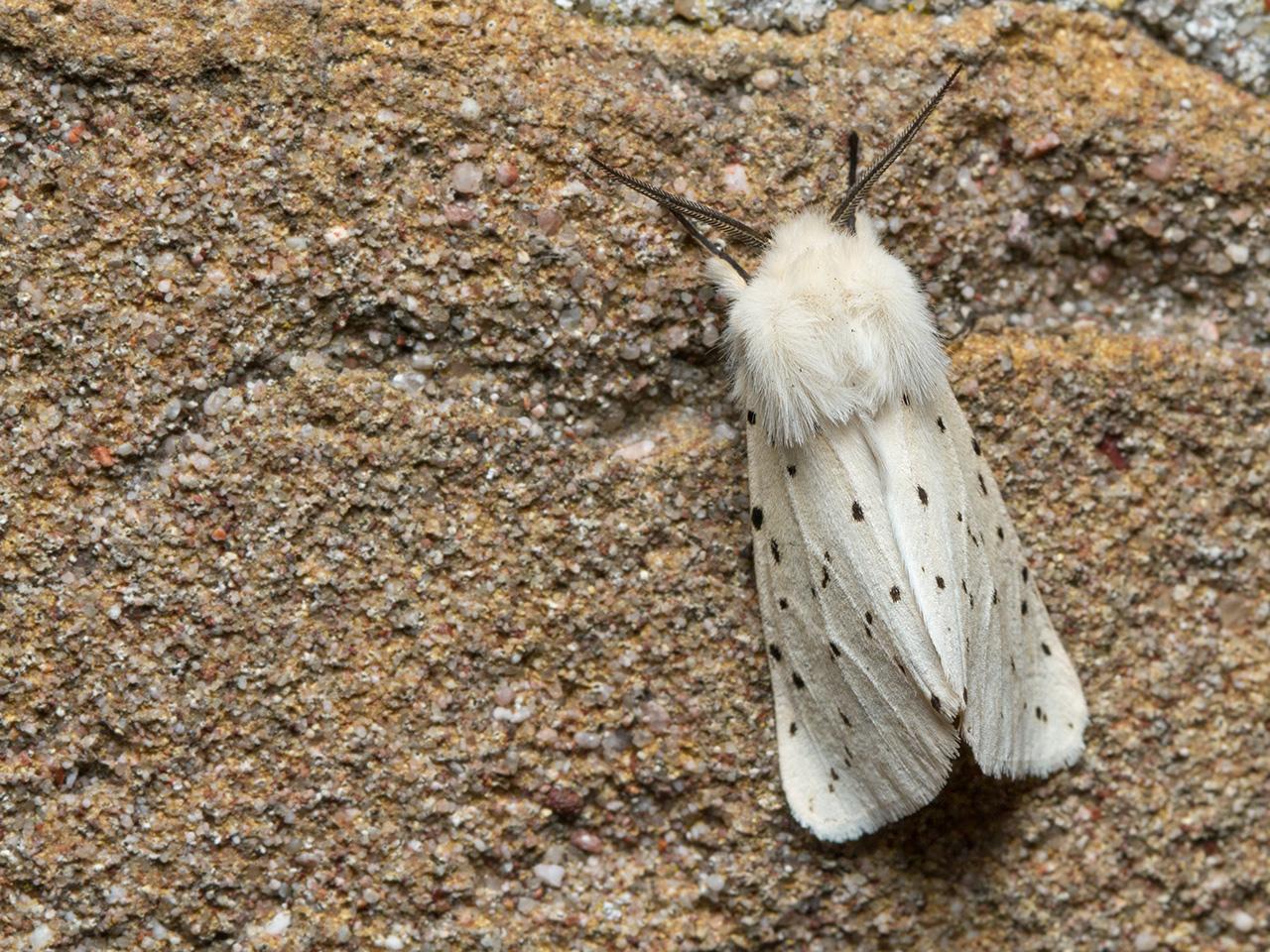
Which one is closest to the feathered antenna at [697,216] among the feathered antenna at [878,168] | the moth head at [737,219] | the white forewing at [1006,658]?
the moth head at [737,219]

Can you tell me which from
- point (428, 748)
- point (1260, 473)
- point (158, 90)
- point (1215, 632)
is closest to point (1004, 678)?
point (1215, 632)

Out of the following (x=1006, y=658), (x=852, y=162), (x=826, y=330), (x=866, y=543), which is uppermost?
(x=852, y=162)

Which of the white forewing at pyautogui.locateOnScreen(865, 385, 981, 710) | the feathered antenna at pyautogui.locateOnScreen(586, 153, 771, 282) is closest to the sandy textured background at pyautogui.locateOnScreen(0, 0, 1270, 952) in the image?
the feathered antenna at pyautogui.locateOnScreen(586, 153, 771, 282)

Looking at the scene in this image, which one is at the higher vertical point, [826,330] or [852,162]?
[852,162]

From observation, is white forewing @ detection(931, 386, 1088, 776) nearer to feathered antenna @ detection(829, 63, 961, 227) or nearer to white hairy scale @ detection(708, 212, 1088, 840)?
white hairy scale @ detection(708, 212, 1088, 840)

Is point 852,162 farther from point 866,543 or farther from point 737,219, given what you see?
point 866,543

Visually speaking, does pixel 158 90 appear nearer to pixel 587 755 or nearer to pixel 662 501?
pixel 662 501

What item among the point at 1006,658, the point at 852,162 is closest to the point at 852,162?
the point at 852,162

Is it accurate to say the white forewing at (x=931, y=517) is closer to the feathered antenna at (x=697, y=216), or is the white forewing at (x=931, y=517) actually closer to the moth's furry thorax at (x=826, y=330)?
the moth's furry thorax at (x=826, y=330)
